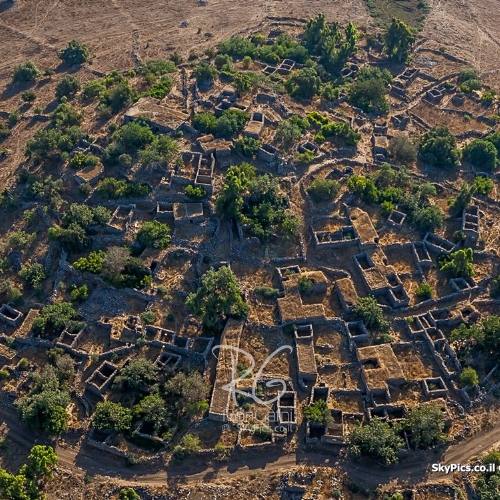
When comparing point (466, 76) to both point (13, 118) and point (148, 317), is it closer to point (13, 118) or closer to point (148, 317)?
point (148, 317)

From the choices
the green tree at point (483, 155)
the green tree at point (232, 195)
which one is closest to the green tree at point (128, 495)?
the green tree at point (232, 195)

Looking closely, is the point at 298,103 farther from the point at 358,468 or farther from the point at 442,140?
the point at 358,468

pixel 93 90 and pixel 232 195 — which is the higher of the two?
pixel 93 90

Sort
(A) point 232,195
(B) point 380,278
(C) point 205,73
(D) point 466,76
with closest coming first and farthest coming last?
1. (B) point 380,278
2. (A) point 232,195
3. (C) point 205,73
4. (D) point 466,76

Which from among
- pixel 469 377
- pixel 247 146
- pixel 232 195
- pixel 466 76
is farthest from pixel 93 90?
pixel 469 377

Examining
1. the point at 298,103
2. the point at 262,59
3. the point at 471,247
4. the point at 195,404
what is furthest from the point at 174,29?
the point at 195,404
